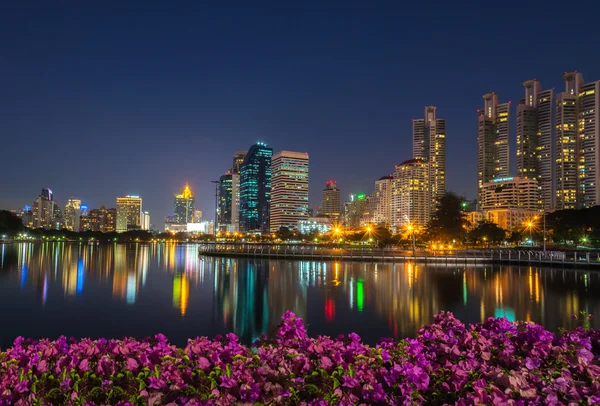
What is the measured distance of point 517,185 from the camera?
184m

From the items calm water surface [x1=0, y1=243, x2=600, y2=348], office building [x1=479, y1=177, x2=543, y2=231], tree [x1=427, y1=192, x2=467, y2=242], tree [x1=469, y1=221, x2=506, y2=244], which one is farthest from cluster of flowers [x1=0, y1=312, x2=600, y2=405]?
office building [x1=479, y1=177, x2=543, y2=231]

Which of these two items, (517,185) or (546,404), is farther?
(517,185)

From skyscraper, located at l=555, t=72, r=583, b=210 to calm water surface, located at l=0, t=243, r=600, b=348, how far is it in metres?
→ 165

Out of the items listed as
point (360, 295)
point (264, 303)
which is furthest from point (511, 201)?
point (264, 303)

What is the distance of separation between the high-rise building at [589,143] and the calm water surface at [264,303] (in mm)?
159265

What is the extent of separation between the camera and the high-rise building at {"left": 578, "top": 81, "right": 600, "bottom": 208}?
16550cm

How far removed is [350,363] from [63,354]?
11.9ft

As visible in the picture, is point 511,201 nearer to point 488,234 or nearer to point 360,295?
point 488,234

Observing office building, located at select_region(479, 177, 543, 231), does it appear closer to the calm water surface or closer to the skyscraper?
the skyscraper

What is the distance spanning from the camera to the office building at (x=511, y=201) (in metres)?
172

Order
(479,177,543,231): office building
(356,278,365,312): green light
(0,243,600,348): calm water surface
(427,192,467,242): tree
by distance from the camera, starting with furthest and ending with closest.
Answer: (479,177,543,231): office building, (427,192,467,242): tree, (356,278,365,312): green light, (0,243,600,348): calm water surface

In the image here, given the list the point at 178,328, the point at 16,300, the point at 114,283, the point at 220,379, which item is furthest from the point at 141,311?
the point at 220,379

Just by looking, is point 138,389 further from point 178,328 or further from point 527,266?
point 527,266

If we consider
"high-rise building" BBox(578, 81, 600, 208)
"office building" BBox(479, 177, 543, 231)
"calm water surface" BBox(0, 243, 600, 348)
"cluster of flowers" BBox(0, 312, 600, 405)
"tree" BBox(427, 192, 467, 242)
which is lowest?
"calm water surface" BBox(0, 243, 600, 348)
